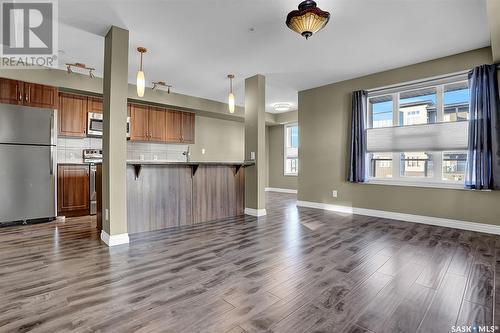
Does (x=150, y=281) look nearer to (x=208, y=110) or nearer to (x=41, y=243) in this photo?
(x=41, y=243)

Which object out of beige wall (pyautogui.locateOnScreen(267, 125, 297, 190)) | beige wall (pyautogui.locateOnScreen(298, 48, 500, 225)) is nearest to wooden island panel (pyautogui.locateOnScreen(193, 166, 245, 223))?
beige wall (pyautogui.locateOnScreen(298, 48, 500, 225))

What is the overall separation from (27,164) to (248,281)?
425 centimetres

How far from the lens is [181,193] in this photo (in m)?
4.10

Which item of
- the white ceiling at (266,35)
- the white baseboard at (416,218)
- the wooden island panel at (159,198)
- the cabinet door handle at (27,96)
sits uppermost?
the white ceiling at (266,35)

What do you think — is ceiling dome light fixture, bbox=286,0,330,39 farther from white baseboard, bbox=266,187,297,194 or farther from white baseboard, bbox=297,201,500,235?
white baseboard, bbox=266,187,297,194

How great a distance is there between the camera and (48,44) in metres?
3.65

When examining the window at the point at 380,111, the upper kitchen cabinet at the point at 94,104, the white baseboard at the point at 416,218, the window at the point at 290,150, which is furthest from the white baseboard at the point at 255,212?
the window at the point at 290,150

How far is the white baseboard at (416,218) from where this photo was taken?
3.72m

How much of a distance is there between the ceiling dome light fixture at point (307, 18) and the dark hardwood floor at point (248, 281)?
2.46 meters

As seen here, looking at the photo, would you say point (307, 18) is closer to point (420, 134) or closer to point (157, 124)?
point (420, 134)

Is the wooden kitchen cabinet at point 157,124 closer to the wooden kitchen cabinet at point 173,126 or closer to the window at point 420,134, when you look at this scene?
the wooden kitchen cabinet at point 173,126

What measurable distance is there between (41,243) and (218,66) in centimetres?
373

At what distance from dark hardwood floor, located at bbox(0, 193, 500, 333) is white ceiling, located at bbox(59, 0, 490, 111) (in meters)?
2.76

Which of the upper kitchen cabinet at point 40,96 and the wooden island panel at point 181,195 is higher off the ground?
the upper kitchen cabinet at point 40,96
